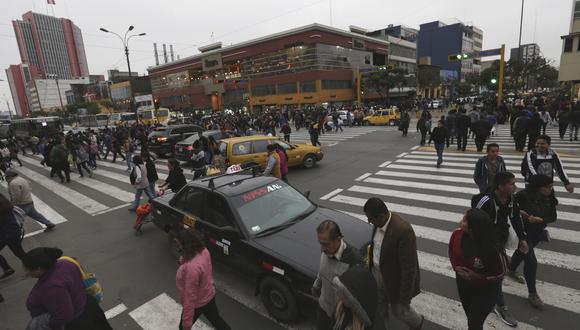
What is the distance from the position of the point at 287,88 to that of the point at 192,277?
5926cm

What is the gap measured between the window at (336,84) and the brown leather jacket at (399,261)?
55.5m

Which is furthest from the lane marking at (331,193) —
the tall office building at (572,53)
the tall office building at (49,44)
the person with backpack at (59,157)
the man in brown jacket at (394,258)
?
the tall office building at (49,44)

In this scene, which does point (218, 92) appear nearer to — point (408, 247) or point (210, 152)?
point (210, 152)

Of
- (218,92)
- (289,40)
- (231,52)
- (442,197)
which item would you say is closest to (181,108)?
(218,92)

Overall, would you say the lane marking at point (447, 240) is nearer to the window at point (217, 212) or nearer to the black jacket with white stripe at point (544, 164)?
the black jacket with white stripe at point (544, 164)

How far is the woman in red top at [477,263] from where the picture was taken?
267 centimetres

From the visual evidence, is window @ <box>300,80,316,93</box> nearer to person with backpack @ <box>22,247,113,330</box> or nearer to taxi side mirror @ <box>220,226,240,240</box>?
taxi side mirror @ <box>220,226,240,240</box>

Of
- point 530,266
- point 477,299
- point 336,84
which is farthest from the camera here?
point 336,84

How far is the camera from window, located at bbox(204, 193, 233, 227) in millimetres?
4495

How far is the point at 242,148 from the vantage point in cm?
1113

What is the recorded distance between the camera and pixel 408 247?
291 centimetres

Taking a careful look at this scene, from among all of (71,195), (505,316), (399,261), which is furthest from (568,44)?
(71,195)

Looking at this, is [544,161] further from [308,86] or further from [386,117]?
[308,86]

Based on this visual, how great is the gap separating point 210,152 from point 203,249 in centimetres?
849
